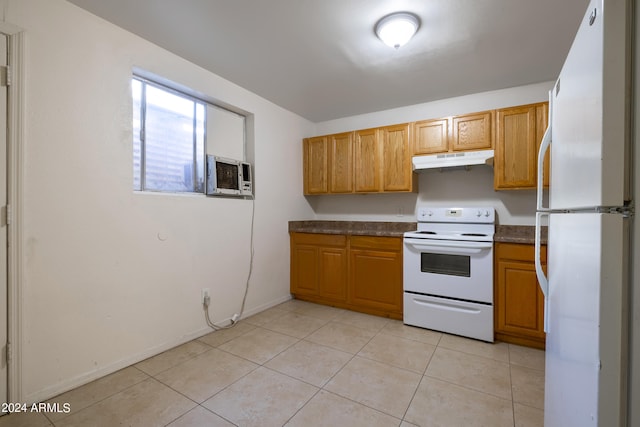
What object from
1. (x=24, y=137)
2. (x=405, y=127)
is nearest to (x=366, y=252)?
(x=405, y=127)

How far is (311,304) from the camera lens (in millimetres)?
3412

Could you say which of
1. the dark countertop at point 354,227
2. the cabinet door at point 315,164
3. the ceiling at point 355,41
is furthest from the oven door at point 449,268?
the ceiling at point 355,41

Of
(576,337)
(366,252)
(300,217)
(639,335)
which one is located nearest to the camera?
(639,335)

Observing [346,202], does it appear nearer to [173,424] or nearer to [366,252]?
[366,252]

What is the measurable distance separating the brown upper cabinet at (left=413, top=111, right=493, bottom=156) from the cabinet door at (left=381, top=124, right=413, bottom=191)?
0.12 metres

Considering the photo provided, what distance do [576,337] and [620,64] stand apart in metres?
0.67

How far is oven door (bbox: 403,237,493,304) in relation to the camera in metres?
2.43

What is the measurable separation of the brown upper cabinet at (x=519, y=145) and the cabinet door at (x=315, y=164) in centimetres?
189

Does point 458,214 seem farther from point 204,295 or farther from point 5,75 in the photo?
point 5,75

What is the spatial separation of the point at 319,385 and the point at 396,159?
7.73 ft

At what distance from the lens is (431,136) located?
2.97m

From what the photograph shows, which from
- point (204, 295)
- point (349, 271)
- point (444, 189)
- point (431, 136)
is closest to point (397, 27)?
point (431, 136)

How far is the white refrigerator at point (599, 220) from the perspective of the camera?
0.58m

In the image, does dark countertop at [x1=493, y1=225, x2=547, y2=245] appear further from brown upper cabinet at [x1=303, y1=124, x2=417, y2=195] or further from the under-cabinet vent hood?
brown upper cabinet at [x1=303, y1=124, x2=417, y2=195]
